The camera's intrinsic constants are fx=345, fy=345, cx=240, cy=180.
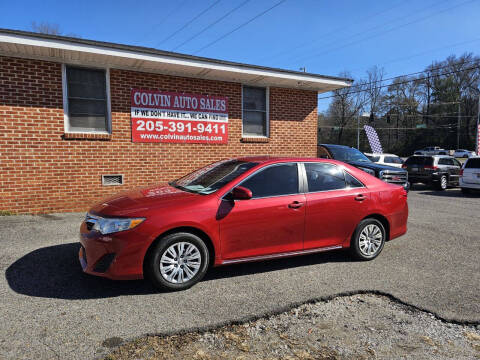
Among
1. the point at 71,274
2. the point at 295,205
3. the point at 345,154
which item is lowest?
the point at 71,274

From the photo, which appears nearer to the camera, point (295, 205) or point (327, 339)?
point (327, 339)

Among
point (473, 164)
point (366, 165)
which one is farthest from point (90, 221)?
point (473, 164)

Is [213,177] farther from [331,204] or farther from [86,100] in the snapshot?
[86,100]

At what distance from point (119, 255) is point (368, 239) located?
3.40 metres

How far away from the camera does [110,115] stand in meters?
8.13

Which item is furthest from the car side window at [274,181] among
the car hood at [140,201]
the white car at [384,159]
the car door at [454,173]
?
the car door at [454,173]

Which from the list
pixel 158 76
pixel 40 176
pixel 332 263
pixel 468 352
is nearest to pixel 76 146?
pixel 40 176

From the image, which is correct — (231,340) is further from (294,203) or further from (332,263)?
(332,263)

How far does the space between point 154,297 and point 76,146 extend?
5.39 m

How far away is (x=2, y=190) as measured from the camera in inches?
283

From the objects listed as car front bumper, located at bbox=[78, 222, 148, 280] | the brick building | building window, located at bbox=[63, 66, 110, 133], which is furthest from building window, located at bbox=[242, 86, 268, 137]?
car front bumper, located at bbox=[78, 222, 148, 280]

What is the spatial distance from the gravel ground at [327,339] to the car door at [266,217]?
957 mm

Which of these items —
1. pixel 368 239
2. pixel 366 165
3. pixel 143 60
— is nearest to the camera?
pixel 368 239

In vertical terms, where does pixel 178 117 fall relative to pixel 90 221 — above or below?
above
